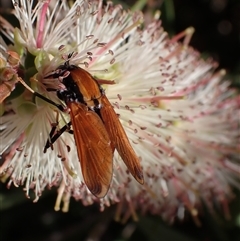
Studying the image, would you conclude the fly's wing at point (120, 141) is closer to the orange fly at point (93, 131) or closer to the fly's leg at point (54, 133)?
the orange fly at point (93, 131)

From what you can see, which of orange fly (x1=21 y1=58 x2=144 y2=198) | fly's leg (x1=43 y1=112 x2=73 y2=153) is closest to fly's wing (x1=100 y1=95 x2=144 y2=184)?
orange fly (x1=21 y1=58 x2=144 y2=198)

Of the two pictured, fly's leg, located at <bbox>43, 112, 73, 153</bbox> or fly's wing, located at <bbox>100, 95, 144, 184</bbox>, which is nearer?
fly's wing, located at <bbox>100, 95, 144, 184</bbox>

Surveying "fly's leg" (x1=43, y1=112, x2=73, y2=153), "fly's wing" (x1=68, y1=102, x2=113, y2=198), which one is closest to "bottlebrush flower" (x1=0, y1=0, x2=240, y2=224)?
"fly's leg" (x1=43, y1=112, x2=73, y2=153)

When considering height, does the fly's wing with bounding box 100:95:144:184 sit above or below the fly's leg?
below

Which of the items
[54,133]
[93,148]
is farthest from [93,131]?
[54,133]

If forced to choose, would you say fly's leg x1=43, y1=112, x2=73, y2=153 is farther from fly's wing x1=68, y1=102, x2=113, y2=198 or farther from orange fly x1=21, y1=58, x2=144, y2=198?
fly's wing x1=68, y1=102, x2=113, y2=198

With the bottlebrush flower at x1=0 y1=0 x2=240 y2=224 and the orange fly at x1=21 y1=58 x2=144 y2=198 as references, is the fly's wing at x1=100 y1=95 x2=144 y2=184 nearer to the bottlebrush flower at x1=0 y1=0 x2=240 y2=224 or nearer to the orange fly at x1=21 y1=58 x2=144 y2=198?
the orange fly at x1=21 y1=58 x2=144 y2=198

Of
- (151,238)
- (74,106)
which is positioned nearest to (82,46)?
(74,106)
